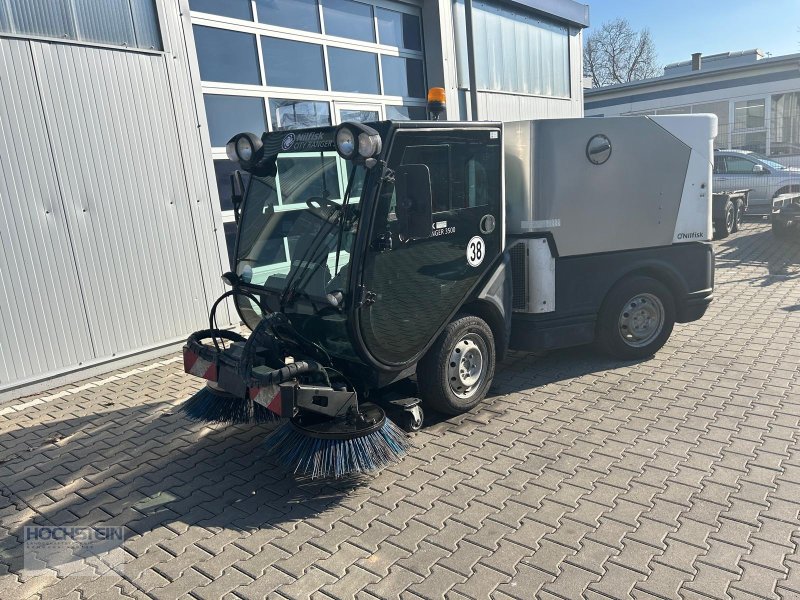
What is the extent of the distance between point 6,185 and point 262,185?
→ 2878 mm

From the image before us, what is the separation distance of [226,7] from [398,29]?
348 centimetres

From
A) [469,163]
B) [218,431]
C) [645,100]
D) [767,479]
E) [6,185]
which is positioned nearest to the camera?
[767,479]

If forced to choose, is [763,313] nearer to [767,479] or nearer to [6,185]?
[767,479]

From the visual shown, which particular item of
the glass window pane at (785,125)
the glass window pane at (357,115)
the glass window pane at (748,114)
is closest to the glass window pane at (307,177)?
the glass window pane at (357,115)

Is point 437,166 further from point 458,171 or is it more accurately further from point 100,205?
point 100,205

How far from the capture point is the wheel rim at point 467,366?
4.80 m

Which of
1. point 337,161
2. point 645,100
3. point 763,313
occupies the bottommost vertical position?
point 763,313

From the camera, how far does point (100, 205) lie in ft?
21.0

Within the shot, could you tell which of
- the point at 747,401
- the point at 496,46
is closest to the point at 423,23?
the point at 496,46

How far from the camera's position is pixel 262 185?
475cm

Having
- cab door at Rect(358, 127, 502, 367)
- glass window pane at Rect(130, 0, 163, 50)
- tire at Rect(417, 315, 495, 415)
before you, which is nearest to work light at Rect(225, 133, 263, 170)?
cab door at Rect(358, 127, 502, 367)

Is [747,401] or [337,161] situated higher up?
[337,161]

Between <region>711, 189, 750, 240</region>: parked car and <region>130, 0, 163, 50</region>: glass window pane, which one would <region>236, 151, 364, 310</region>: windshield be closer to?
<region>130, 0, 163, 50</region>: glass window pane

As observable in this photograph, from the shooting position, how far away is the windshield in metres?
3.98
